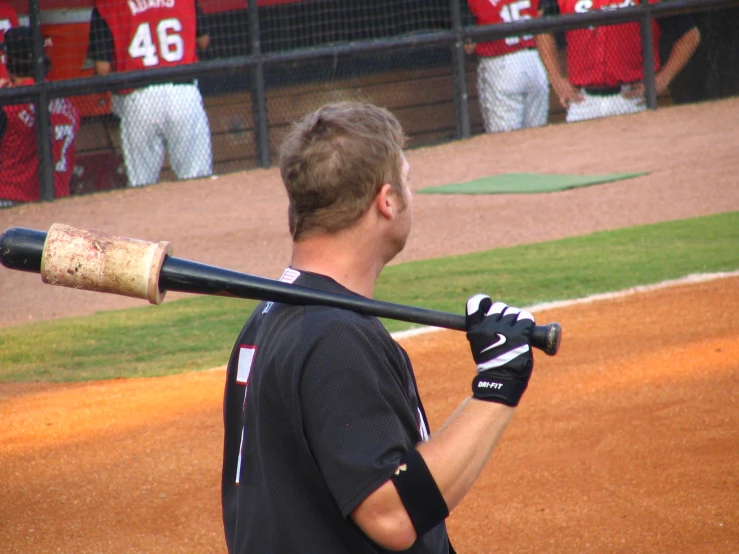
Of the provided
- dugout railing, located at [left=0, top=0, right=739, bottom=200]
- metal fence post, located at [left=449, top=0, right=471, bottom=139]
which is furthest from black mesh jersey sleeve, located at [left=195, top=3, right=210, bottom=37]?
metal fence post, located at [left=449, top=0, right=471, bottom=139]

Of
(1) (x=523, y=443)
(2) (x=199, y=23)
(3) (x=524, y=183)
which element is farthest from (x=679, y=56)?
(1) (x=523, y=443)

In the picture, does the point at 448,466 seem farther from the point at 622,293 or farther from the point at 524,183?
the point at 524,183

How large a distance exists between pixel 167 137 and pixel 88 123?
45.9 inches

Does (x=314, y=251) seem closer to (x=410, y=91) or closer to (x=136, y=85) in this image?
(x=136, y=85)

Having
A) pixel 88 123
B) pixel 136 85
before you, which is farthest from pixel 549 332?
pixel 88 123

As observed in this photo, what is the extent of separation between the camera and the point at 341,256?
6.84 feet

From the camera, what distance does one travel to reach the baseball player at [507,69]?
13.0m

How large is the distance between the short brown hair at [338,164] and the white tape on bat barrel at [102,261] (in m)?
0.38

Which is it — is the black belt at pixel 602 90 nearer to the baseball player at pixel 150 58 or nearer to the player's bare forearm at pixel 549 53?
the player's bare forearm at pixel 549 53

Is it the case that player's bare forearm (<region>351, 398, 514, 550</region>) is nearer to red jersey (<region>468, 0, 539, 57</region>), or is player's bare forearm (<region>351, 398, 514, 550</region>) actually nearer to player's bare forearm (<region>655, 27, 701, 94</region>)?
red jersey (<region>468, 0, 539, 57</region>)

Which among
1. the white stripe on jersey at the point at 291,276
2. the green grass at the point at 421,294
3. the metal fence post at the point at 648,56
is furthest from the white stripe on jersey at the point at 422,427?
the metal fence post at the point at 648,56

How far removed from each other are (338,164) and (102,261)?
618 millimetres

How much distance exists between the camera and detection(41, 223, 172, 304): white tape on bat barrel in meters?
2.20

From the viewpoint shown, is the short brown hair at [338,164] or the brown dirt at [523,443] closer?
the short brown hair at [338,164]
